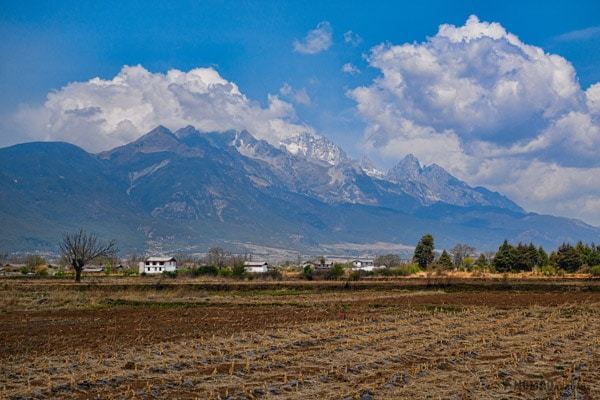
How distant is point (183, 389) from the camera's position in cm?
1702

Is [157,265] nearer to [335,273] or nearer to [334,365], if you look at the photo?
[335,273]

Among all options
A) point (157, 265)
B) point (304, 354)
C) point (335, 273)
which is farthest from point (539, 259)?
point (304, 354)

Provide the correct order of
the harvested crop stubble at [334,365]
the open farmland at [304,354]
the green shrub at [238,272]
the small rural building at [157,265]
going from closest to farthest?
1. the harvested crop stubble at [334,365]
2. the open farmland at [304,354]
3. the green shrub at [238,272]
4. the small rural building at [157,265]

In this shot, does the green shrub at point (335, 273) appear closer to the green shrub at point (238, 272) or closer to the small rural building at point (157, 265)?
the green shrub at point (238, 272)

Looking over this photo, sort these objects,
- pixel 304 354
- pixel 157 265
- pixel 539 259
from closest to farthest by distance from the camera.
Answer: pixel 304 354, pixel 539 259, pixel 157 265

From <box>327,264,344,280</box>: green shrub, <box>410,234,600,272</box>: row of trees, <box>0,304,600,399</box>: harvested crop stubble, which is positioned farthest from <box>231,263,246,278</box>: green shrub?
<box>0,304,600,399</box>: harvested crop stubble

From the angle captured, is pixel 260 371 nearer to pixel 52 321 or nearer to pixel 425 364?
pixel 425 364

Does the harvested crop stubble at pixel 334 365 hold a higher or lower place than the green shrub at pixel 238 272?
lower

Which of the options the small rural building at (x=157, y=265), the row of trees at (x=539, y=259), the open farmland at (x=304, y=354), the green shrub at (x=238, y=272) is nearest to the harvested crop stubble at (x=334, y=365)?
the open farmland at (x=304, y=354)

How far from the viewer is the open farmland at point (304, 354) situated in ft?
55.8

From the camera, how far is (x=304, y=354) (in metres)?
22.6

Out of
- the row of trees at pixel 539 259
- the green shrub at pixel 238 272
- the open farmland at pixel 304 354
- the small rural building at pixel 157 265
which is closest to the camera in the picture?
the open farmland at pixel 304 354

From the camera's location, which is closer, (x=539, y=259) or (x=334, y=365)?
(x=334, y=365)

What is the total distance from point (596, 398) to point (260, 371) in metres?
9.14
